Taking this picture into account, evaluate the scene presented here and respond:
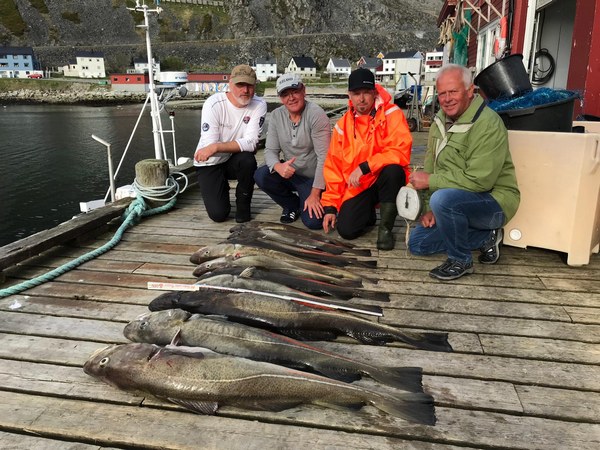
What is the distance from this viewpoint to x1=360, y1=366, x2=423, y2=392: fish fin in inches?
91.3

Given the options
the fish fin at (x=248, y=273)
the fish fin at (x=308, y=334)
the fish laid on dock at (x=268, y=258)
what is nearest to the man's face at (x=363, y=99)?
the fish laid on dock at (x=268, y=258)

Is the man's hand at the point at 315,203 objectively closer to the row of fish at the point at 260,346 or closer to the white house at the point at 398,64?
the row of fish at the point at 260,346

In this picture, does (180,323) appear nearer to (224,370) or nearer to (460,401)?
(224,370)

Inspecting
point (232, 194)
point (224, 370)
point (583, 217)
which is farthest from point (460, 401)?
point (232, 194)

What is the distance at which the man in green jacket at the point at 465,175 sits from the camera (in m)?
3.52

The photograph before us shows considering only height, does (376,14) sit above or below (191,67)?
above

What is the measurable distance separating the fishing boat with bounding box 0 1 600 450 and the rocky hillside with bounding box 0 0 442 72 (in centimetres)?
10238

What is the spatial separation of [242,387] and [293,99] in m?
3.28

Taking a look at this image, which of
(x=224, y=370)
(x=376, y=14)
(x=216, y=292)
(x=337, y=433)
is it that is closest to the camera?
(x=337, y=433)

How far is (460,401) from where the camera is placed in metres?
2.29

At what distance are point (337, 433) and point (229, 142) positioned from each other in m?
3.79

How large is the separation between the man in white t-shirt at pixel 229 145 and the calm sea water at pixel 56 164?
12.8 metres

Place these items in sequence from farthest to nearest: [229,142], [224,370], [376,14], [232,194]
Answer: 1. [376,14]
2. [232,194]
3. [229,142]
4. [224,370]

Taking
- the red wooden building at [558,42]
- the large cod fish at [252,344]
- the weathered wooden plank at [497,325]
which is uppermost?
the red wooden building at [558,42]
